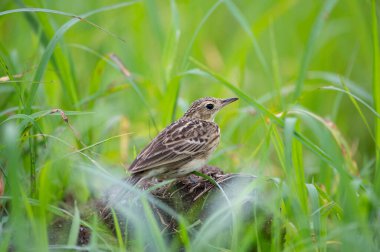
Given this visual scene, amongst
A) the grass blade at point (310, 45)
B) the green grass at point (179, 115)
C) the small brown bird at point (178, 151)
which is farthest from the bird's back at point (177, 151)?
the grass blade at point (310, 45)

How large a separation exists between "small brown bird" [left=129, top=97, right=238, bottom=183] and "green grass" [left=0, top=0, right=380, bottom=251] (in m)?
0.32

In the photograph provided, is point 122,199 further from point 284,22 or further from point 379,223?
point 284,22

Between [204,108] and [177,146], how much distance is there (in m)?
0.88

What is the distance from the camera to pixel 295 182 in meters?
4.88

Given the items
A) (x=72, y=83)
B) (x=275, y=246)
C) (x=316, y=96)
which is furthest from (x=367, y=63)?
(x=275, y=246)

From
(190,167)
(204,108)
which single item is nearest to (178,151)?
(190,167)

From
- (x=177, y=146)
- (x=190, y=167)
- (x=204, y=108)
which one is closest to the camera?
(x=190, y=167)

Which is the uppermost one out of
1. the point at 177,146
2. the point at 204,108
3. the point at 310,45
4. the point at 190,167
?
the point at 310,45

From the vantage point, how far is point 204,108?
19.9ft

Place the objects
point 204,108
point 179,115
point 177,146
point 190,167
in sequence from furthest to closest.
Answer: point 179,115, point 204,108, point 177,146, point 190,167

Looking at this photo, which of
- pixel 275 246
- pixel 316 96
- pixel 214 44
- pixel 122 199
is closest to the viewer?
pixel 275 246

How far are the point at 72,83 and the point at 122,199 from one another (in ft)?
6.05

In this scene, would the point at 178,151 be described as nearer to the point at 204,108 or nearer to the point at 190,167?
the point at 190,167

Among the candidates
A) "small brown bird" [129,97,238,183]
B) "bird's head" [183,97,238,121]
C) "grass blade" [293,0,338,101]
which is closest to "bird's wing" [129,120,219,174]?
"small brown bird" [129,97,238,183]
